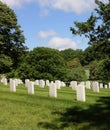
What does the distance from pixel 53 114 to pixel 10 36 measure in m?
43.8

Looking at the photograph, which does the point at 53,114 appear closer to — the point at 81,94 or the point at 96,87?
the point at 81,94

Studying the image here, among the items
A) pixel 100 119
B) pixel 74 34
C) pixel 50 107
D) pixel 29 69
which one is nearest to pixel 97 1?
pixel 74 34

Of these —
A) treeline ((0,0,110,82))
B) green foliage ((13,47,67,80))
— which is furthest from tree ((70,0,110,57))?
green foliage ((13,47,67,80))

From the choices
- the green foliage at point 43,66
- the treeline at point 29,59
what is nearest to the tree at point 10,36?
the treeline at point 29,59

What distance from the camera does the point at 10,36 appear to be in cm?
5734

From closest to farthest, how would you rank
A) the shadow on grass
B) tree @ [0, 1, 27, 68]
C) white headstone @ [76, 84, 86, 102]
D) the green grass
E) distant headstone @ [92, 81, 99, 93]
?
1. the shadow on grass
2. the green grass
3. white headstone @ [76, 84, 86, 102]
4. distant headstone @ [92, 81, 99, 93]
5. tree @ [0, 1, 27, 68]

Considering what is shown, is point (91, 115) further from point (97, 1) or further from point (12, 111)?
point (97, 1)

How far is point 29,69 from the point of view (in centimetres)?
5000

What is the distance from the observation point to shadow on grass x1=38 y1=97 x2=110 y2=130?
12805 millimetres

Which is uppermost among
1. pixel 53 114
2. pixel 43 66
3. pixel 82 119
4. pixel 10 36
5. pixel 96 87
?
pixel 10 36

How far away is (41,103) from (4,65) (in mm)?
34011

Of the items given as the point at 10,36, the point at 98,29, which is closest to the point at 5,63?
the point at 10,36

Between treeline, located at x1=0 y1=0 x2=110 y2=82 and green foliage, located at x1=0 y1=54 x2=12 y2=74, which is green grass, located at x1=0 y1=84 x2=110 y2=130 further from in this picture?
green foliage, located at x1=0 y1=54 x2=12 y2=74

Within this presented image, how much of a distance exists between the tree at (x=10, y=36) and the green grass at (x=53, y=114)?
126 feet
